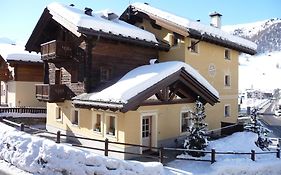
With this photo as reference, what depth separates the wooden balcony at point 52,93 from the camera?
18347 mm

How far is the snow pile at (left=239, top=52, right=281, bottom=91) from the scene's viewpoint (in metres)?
100

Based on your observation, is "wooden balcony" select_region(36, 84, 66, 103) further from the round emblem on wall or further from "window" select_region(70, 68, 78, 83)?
the round emblem on wall

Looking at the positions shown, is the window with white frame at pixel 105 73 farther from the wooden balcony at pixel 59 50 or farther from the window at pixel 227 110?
the window at pixel 227 110

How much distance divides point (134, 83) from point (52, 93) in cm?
604

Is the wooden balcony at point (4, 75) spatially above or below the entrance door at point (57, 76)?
above

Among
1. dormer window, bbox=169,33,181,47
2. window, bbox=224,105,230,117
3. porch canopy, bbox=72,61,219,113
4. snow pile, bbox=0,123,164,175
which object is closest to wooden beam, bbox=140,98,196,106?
porch canopy, bbox=72,61,219,113

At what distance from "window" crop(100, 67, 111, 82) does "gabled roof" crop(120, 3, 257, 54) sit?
17.2 feet

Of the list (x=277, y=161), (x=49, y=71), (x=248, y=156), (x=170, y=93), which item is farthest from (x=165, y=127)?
(x=49, y=71)

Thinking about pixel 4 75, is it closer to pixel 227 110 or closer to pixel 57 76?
pixel 57 76

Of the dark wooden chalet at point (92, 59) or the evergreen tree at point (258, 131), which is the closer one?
the dark wooden chalet at point (92, 59)

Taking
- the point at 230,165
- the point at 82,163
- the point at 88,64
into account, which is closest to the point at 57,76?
the point at 88,64

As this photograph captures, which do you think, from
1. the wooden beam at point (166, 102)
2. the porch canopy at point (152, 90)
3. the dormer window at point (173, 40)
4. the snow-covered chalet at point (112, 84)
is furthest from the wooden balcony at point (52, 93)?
the dormer window at point (173, 40)

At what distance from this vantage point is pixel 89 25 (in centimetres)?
1680

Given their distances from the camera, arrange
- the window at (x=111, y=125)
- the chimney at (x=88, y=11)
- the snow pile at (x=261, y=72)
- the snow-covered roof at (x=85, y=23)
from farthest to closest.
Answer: the snow pile at (x=261, y=72)
the chimney at (x=88, y=11)
the snow-covered roof at (x=85, y=23)
the window at (x=111, y=125)
